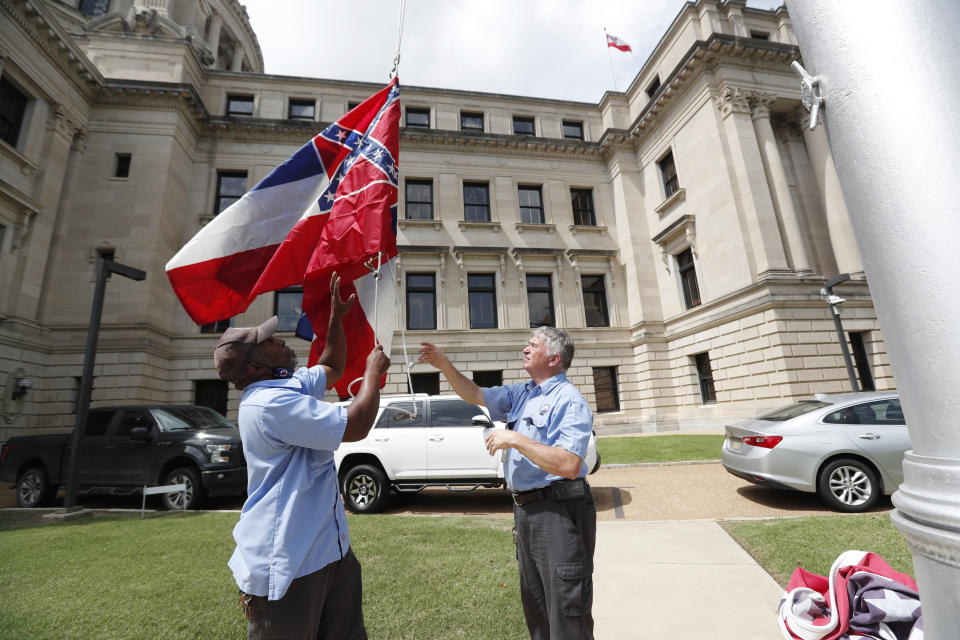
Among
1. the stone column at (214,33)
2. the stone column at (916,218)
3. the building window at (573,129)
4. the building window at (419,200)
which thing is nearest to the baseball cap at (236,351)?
the stone column at (916,218)

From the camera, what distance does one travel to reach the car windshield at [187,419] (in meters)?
8.61

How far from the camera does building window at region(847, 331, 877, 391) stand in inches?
657

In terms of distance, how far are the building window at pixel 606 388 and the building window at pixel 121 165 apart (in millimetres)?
22950

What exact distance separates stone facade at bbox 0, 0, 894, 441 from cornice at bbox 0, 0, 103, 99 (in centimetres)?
7

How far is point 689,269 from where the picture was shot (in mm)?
20469

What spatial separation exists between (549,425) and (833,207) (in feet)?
71.2

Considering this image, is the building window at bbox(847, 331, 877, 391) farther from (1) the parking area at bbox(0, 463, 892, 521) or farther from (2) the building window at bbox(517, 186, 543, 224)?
(2) the building window at bbox(517, 186, 543, 224)

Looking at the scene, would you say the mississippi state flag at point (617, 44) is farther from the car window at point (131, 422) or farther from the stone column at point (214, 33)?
the stone column at point (214, 33)

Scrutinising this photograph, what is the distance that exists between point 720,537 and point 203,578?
5618mm

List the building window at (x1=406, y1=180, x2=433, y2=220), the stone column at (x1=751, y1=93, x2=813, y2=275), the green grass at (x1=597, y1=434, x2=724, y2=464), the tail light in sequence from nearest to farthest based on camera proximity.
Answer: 1. the tail light
2. the green grass at (x1=597, y1=434, x2=724, y2=464)
3. the stone column at (x1=751, y1=93, x2=813, y2=275)
4. the building window at (x1=406, y1=180, x2=433, y2=220)

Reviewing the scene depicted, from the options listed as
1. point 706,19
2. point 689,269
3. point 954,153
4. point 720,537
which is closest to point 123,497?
point 720,537

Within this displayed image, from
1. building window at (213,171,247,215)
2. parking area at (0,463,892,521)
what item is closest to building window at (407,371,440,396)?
parking area at (0,463,892,521)

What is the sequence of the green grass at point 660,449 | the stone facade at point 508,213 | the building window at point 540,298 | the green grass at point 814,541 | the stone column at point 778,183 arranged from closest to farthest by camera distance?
the green grass at point 814,541
the green grass at point 660,449
the stone facade at point 508,213
the stone column at point 778,183
the building window at point 540,298

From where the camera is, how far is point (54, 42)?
16969 mm
